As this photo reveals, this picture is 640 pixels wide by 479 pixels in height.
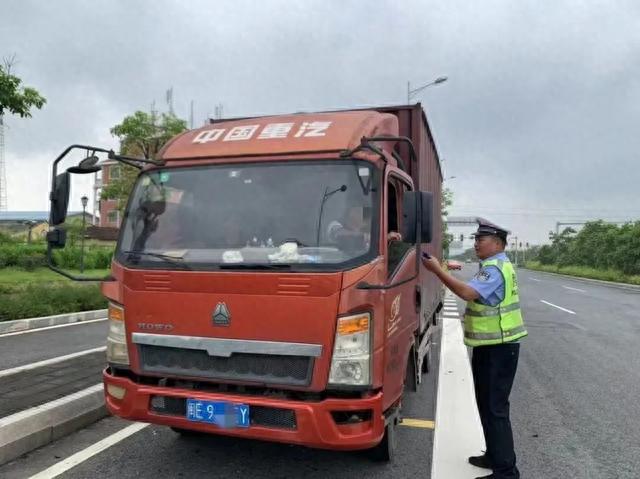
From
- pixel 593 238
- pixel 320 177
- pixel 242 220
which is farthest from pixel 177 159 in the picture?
pixel 593 238

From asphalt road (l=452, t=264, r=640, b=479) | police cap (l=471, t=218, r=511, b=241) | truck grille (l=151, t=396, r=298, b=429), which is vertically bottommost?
asphalt road (l=452, t=264, r=640, b=479)

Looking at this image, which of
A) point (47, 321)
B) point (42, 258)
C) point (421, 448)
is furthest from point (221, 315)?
point (42, 258)

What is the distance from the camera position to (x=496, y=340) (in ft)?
11.4

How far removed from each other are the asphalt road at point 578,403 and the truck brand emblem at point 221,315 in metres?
2.37

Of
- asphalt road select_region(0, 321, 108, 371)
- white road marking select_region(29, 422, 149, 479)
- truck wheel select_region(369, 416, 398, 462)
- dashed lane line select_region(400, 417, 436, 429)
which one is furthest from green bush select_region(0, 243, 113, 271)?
truck wheel select_region(369, 416, 398, 462)

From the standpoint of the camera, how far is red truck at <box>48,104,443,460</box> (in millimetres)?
2941

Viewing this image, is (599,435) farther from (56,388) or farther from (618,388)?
(56,388)

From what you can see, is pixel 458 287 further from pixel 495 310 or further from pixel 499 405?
pixel 499 405

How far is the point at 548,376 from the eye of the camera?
265 inches

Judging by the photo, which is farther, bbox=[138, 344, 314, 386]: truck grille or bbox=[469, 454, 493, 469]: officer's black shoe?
bbox=[469, 454, 493, 469]: officer's black shoe

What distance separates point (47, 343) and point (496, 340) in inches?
265

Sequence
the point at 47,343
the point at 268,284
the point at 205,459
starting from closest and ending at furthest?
the point at 268,284 < the point at 205,459 < the point at 47,343

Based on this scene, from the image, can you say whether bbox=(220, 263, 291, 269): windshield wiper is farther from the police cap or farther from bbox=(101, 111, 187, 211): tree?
bbox=(101, 111, 187, 211): tree

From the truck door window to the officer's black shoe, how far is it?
1.53 metres
